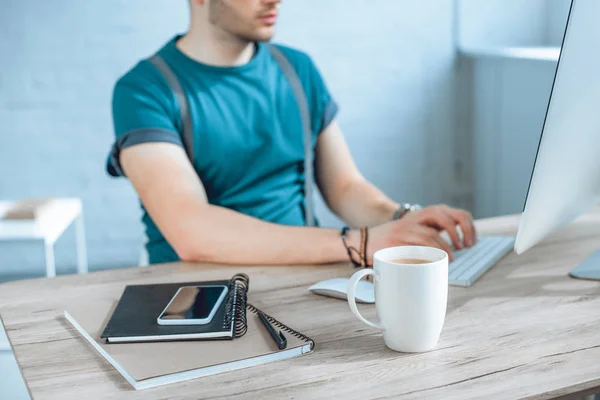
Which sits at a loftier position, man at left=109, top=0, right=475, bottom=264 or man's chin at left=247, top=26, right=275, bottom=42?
man's chin at left=247, top=26, right=275, bottom=42

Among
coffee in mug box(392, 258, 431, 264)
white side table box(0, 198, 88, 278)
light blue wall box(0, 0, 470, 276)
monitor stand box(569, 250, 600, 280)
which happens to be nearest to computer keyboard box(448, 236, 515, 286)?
monitor stand box(569, 250, 600, 280)

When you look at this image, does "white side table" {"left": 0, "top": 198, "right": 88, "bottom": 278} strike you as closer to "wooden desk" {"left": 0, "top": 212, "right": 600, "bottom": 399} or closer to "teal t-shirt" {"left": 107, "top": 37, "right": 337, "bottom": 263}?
"teal t-shirt" {"left": 107, "top": 37, "right": 337, "bottom": 263}

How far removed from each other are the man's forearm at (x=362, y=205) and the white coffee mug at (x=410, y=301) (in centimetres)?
70

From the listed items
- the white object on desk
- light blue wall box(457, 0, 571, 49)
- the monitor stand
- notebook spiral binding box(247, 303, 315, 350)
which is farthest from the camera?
light blue wall box(457, 0, 571, 49)

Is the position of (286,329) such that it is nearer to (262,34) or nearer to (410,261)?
(410,261)

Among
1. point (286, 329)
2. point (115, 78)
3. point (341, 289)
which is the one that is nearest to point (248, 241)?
point (341, 289)

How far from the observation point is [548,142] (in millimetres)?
817

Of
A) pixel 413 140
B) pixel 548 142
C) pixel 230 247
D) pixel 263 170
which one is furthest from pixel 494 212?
pixel 548 142

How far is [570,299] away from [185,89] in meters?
0.90

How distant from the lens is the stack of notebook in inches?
30.3

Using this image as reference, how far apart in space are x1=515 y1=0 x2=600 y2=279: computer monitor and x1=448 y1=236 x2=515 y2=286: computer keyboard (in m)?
0.14

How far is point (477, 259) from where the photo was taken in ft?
3.81

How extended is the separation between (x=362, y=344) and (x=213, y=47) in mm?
962

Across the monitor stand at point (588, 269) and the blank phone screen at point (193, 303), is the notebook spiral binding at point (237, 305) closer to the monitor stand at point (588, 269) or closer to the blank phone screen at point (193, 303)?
the blank phone screen at point (193, 303)
